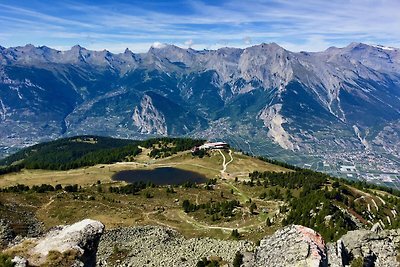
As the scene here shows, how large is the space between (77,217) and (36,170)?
103 metres

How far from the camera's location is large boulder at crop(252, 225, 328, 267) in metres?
26.2

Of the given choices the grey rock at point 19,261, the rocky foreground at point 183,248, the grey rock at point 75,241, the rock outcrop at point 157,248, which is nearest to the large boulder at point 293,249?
the rocky foreground at point 183,248

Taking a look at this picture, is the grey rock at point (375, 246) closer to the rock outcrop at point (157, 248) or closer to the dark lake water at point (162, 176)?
the rock outcrop at point (157, 248)

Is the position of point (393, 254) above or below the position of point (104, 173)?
above

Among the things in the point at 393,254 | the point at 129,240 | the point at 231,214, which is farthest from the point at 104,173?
the point at 393,254

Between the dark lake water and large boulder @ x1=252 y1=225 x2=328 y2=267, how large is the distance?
136581 millimetres

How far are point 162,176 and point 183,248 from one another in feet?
311

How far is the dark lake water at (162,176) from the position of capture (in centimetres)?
17012

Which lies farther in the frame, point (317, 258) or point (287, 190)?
point (287, 190)

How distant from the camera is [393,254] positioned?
55.3 m

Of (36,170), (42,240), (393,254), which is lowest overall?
(36,170)

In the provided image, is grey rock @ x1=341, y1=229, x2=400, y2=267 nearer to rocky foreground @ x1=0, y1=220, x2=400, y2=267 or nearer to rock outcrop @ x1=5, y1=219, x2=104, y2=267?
rocky foreground @ x1=0, y1=220, x2=400, y2=267

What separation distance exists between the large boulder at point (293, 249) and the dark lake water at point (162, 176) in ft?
448

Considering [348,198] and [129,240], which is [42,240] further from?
[348,198]
